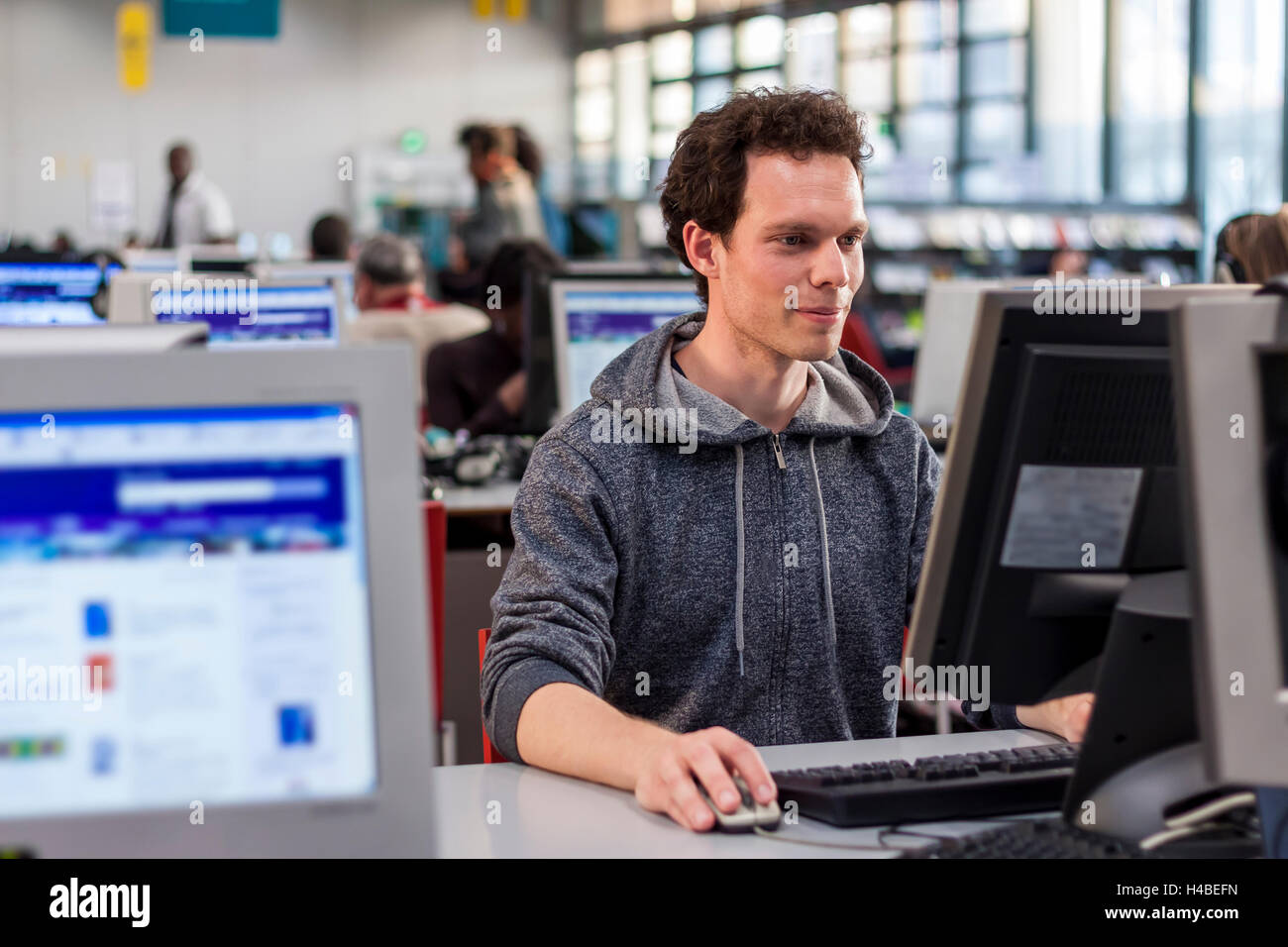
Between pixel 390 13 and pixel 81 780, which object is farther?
pixel 390 13

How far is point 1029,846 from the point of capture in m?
1.10

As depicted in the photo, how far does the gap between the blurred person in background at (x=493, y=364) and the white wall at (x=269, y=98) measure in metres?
10.4

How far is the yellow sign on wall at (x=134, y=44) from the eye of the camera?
1248 cm

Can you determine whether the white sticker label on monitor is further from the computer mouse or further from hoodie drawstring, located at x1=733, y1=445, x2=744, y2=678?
hoodie drawstring, located at x1=733, y1=445, x2=744, y2=678

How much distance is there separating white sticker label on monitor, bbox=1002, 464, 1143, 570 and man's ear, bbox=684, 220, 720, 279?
0.69 m

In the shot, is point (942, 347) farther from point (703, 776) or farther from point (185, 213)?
point (185, 213)

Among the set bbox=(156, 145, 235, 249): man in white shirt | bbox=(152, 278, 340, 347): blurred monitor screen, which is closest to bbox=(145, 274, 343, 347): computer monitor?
bbox=(152, 278, 340, 347): blurred monitor screen

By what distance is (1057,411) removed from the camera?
3.68 feet

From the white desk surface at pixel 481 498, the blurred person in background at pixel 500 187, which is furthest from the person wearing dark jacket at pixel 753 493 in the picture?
the blurred person in background at pixel 500 187
